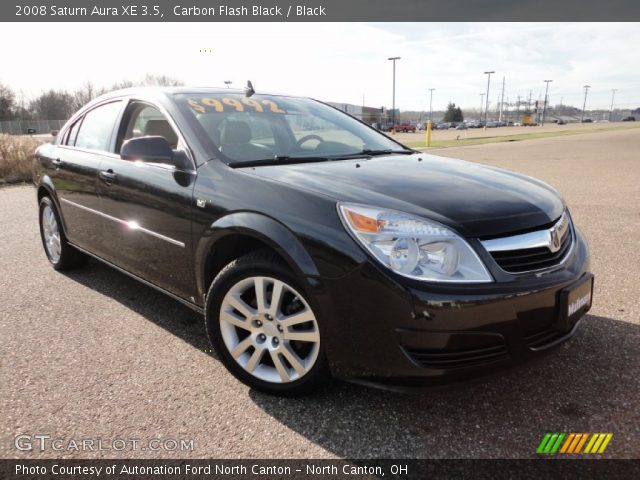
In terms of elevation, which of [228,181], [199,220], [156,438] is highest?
[228,181]

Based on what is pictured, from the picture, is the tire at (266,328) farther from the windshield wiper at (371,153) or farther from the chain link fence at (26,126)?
the chain link fence at (26,126)

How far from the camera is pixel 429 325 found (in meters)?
1.95

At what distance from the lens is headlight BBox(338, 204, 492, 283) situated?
1987 millimetres

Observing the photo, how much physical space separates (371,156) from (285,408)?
→ 5.48 ft

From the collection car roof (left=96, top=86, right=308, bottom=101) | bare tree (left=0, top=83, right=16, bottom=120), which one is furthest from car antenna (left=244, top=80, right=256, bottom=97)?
bare tree (left=0, top=83, right=16, bottom=120)

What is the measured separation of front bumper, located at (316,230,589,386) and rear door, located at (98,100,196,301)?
1.10 m

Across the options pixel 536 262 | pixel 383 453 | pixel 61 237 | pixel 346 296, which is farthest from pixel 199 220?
pixel 61 237

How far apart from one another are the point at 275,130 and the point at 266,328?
1.44 meters

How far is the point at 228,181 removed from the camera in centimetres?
257

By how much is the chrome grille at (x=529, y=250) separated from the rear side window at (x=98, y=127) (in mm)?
2865

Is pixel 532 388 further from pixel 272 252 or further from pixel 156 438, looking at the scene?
pixel 156 438

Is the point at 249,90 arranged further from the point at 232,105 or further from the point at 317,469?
the point at 317,469

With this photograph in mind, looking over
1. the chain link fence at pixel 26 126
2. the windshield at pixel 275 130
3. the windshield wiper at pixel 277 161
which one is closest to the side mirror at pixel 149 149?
the windshield at pixel 275 130

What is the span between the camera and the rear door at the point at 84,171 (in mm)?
3664
